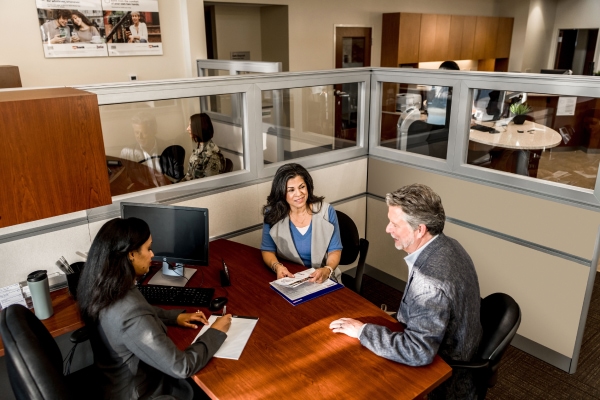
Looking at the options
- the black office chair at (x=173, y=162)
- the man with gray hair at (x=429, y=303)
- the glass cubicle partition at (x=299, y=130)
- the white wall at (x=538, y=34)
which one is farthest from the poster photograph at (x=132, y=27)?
the white wall at (x=538, y=34)

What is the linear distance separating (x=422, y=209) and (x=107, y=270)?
1.16 metres

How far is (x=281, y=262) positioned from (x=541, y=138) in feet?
6.26

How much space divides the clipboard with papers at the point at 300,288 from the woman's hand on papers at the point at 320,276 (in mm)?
19

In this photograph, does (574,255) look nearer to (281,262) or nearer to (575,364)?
(575,364)

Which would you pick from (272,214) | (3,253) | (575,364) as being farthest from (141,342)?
(575,364)

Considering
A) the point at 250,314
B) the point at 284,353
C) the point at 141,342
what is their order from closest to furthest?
the point at 141,342 < the point at 284,353 < the point at 250,314

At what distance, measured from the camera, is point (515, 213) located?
106 inches

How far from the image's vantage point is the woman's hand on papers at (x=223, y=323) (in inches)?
72.4

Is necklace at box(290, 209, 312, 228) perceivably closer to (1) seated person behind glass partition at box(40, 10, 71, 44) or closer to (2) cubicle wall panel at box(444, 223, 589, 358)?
(2) cubicle wall panel at box(444, 223, 589, 358)

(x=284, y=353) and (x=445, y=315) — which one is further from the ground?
(x=445, y=315)

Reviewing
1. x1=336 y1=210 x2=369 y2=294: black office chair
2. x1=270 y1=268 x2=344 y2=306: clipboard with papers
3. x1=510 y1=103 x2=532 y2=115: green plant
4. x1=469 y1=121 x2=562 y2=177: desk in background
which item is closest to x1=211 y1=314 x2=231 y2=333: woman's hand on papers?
x1=270 y1=268 x2=344 y2=306: clipboard with papers

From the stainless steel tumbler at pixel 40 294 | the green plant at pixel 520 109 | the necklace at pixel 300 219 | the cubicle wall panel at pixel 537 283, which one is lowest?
the cubicle wall panel at pixel 537 283

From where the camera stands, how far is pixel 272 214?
2.52 meters

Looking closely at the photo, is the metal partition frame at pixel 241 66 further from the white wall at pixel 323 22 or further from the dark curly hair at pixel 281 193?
the white wall at pixel 323 22
